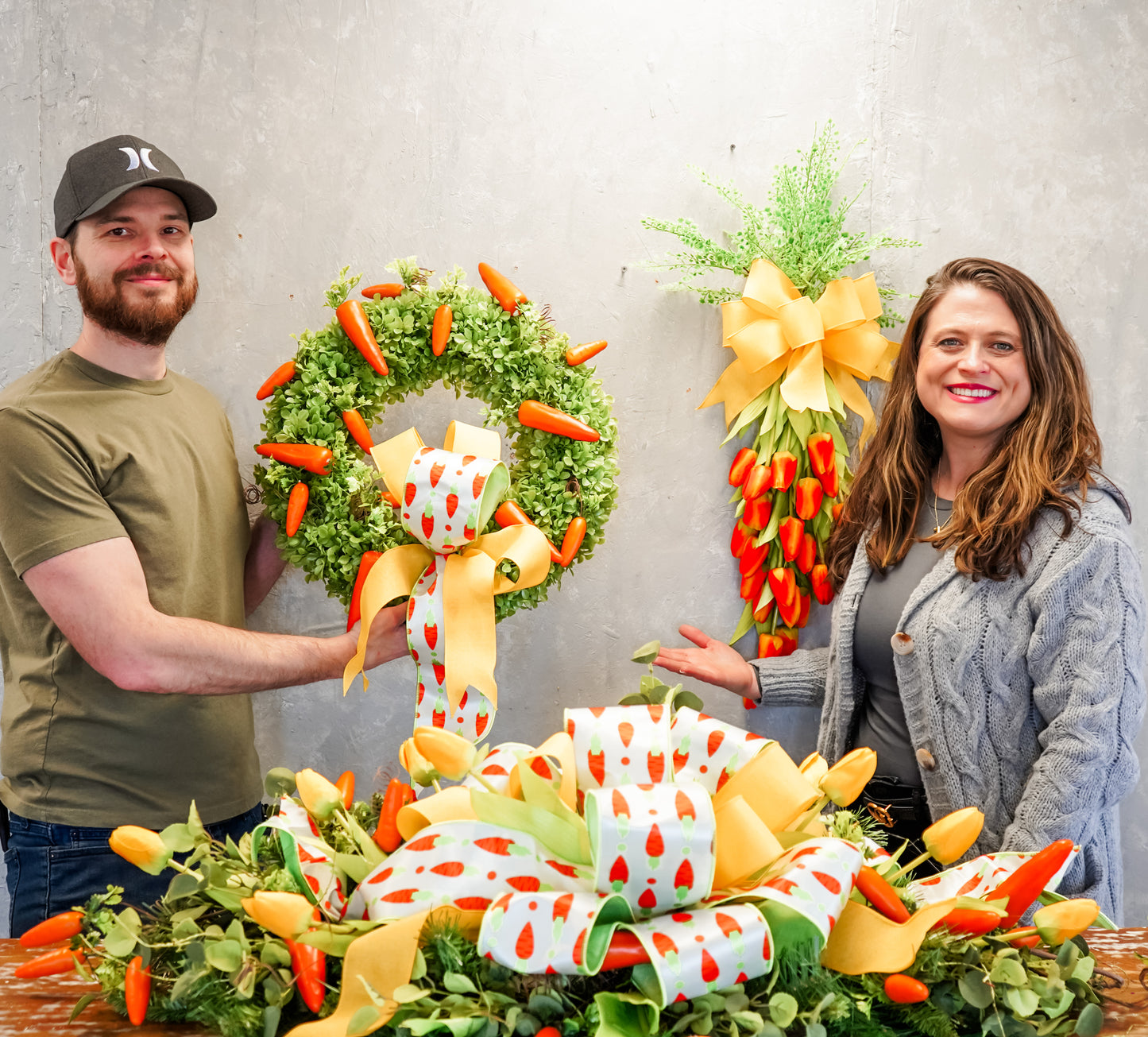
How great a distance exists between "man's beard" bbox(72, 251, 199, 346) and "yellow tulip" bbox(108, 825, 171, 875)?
1.14 meters

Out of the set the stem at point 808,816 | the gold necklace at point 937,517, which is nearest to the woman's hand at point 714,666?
the gold necklace at point 937,517

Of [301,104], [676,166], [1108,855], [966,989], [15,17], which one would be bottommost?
[1108,855]

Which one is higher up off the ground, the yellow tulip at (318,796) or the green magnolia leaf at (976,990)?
the yellow tulip at (318,796)

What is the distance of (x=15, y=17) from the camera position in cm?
203

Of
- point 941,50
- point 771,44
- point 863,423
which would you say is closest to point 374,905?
point 863,423

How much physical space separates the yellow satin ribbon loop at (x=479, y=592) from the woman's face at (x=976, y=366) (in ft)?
2.70

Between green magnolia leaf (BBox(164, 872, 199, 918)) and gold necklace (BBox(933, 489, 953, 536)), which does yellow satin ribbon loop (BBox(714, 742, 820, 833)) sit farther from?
gold necklace (BBox(933, 489, 953, 536))

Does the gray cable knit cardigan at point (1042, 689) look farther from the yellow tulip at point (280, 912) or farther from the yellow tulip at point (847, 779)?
the yellow tulip at point (280, 912)

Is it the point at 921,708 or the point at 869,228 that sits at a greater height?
the point at 869,228

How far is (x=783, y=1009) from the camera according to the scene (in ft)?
2.57

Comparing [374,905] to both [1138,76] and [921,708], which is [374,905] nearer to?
[921,708]

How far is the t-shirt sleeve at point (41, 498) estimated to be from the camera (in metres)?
1.60

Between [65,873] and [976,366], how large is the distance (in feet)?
6.23

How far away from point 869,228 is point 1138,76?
2.17ft
